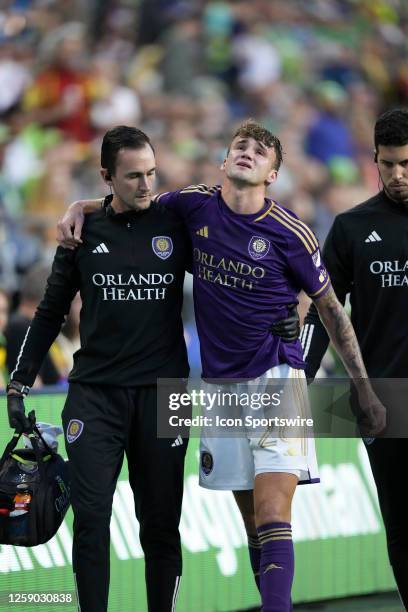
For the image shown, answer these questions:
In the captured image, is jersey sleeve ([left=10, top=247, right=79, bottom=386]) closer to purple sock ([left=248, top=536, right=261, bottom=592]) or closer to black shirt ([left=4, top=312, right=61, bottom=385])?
purple sock ([left=248, top=536, right=261, bottom=592])

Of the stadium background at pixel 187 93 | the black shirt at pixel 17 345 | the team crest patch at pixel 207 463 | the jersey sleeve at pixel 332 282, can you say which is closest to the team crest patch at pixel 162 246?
the jersey sleeve at pixel 332 282

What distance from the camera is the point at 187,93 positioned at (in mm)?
12609

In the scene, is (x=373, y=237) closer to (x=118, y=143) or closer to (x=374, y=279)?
(x=374, y=279)

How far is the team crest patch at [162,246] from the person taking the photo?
17.6 ft

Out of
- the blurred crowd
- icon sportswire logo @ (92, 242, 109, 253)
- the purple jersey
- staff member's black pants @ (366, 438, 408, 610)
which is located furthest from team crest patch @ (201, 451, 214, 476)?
the blurred crowd

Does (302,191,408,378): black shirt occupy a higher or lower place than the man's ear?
lower

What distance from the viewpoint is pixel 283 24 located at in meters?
13.9

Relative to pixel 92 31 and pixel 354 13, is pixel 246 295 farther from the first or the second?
pixel 354 13

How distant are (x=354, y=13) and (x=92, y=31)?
416 centimetres

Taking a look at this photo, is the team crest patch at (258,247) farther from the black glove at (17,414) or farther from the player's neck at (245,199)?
the black glove at (17,414)

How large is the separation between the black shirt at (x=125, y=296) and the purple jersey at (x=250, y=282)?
0.17 m

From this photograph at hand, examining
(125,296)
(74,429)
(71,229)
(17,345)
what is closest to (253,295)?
(125,296)

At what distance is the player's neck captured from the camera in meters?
5.24

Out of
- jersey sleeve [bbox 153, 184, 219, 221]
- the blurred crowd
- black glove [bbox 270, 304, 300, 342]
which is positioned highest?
the blurred crowd
